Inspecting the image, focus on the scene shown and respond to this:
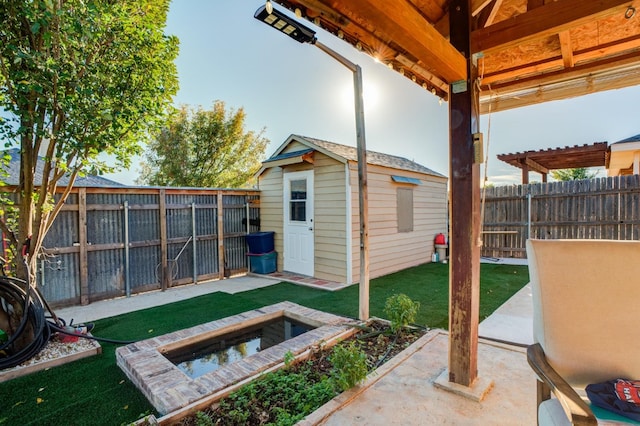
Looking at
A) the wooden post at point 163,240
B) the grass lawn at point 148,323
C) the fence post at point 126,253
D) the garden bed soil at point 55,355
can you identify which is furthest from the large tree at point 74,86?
the wooden post at point 163,240

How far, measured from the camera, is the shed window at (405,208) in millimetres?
7160

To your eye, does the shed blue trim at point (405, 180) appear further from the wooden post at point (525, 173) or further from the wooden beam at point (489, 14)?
the wooden beam at point (489, 14)

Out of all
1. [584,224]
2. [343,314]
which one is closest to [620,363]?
[343,314]

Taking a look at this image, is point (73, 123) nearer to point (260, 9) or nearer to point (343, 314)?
point (260, 9)

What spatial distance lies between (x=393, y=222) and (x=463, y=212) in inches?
188

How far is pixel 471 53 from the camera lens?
2191 millimetres

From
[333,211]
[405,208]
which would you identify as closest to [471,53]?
[333,211]

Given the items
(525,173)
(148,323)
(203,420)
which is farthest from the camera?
(525,173)

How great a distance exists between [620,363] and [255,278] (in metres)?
5.98

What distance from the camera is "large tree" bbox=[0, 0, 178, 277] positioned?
2.85 m

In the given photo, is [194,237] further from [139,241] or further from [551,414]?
[551,414]

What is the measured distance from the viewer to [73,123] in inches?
125

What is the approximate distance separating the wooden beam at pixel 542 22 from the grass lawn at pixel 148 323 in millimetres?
2929

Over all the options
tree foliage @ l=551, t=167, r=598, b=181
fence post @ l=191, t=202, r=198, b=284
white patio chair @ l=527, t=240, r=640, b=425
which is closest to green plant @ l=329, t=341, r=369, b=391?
white patio chair @ l=527, t=240, r=640, b=425
